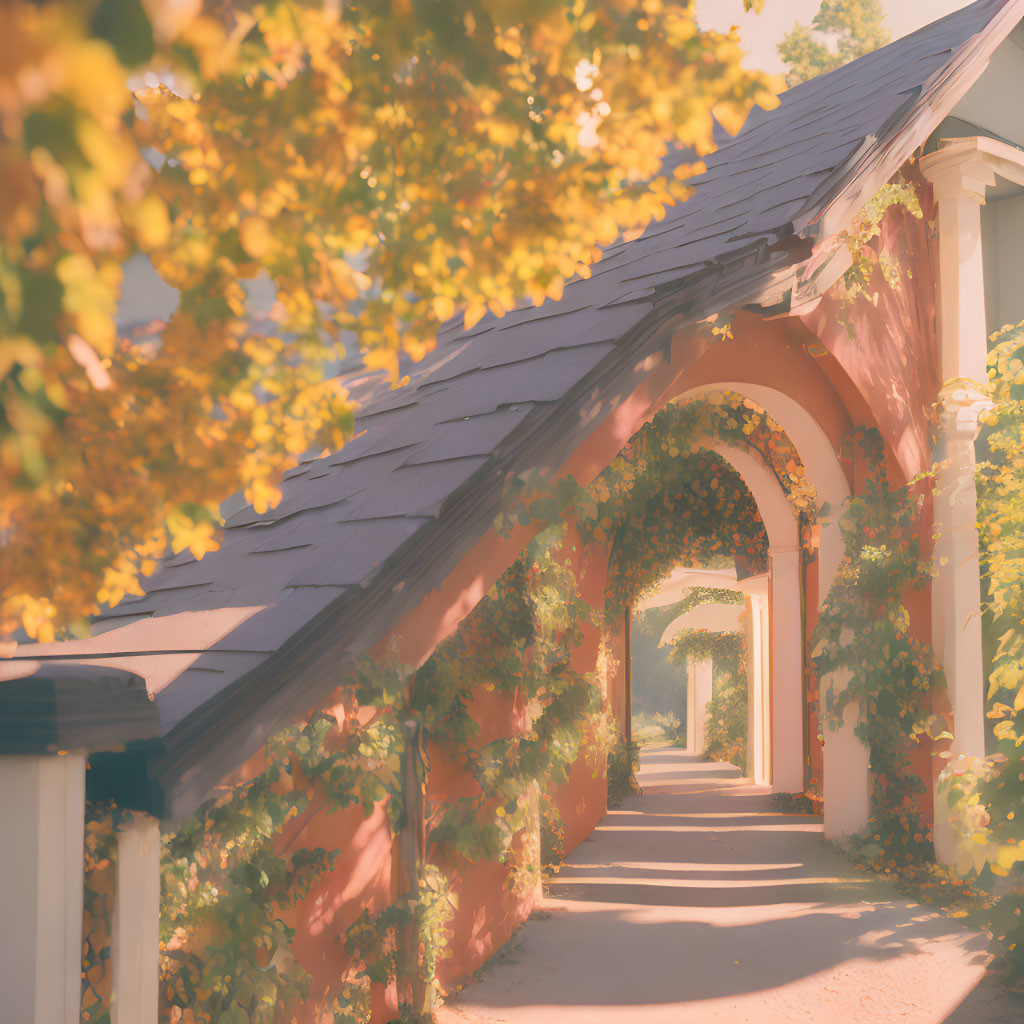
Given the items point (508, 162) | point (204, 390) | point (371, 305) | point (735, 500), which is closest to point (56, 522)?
point (204, 390)

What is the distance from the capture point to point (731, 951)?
4.28 m

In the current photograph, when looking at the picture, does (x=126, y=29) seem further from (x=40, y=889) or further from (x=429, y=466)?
(x=429, y=466)

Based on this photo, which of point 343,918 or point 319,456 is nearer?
point 343,918

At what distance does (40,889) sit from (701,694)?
1694 centimetres

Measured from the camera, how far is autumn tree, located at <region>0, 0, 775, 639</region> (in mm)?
1013

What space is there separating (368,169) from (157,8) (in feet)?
1.96

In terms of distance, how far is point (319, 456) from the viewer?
12.3ft

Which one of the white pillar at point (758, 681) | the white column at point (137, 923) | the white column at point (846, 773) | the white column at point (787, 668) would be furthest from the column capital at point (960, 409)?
the white column at point (137, 923)

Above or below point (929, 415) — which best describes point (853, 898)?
below

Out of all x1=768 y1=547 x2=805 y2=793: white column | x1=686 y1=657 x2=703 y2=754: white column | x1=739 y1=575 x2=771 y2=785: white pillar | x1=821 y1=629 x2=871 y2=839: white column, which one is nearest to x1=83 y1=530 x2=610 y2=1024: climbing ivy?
x1=821 y1=629 x2=871 y2=839: white column

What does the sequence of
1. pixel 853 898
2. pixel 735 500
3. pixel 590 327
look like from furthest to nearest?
1. pixel 735 500
2. pixel 853 898
3. pixel 590 327

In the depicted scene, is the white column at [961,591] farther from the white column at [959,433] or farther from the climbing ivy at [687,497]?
the climbing ivy at [687,497]

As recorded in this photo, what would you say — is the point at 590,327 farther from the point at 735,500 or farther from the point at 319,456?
the point at 735,500

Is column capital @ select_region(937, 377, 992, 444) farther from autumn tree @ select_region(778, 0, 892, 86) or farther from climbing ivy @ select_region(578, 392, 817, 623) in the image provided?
autumn tree @ select_region(778, 0, 892, 86)
